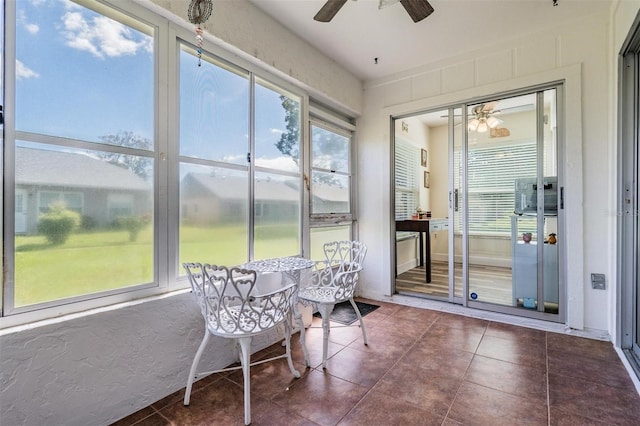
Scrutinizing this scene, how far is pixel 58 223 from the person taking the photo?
152 cm

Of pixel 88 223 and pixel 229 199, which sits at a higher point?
pixel 229 199

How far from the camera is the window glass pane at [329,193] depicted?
3.36m

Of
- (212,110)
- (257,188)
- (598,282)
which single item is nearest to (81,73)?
(212,110)

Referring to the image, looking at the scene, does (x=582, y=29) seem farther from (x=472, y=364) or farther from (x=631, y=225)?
(x=472, y=364)

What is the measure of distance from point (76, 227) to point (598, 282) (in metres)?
3.85

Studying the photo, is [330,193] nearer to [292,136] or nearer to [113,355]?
[292,136]

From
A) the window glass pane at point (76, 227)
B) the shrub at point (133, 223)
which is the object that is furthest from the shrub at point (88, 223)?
the shrub at point (133, 223)

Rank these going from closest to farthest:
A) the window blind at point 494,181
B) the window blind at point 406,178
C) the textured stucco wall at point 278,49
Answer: the textured stucco wall at point 278,49 → the window blind at point 494,181 → the window blind at point 406,178

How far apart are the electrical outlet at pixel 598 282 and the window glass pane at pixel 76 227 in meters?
3.51

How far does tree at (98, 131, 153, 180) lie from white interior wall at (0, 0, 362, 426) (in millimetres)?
797

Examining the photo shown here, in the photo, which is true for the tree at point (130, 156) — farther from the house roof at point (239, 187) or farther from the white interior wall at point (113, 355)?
the white interior wall at point (113, 355)

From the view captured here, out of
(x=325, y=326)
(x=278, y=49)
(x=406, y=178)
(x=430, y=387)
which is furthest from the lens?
(x=406, y=178)

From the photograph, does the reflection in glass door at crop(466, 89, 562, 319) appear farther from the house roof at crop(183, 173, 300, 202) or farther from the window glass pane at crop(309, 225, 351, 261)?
the house roof at crop(183, 173, 300, 202)

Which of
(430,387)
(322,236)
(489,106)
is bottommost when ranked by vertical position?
(430,387)
